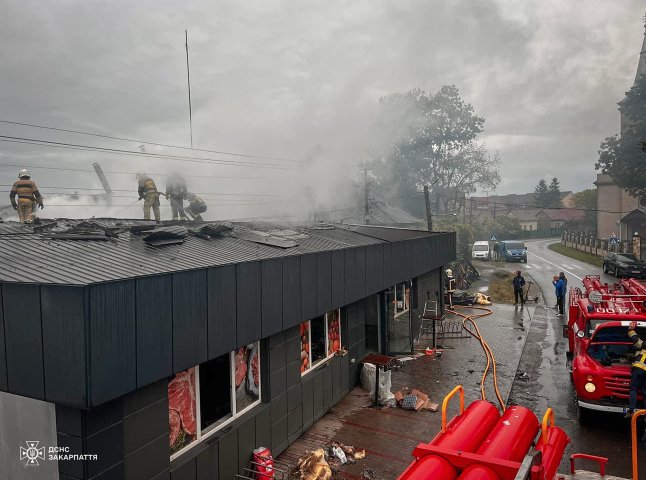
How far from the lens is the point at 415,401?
31.5 ft

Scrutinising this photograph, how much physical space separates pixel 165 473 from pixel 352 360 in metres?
5.94

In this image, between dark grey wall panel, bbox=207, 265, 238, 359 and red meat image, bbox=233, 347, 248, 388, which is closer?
dark grey wall panel, bbox=207, 265, 238, 359

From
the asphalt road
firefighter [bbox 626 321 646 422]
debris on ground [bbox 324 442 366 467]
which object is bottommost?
the asphalt road

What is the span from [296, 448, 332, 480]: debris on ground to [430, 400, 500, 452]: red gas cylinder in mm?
2679

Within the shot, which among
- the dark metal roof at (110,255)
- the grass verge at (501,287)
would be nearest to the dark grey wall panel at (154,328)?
the dark metal roof at (110,255)

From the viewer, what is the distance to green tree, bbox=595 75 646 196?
35.2m

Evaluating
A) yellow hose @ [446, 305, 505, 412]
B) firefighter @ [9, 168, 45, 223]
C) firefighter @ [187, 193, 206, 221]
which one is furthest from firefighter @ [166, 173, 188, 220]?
yellow hose @ [446, 305, 505, 412]

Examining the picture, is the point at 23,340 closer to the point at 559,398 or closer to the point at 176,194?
the point at 559,398

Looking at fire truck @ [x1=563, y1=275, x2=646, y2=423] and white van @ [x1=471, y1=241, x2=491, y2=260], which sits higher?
fire truck @ [x1=563, y1=275, x2=646, y2=423]

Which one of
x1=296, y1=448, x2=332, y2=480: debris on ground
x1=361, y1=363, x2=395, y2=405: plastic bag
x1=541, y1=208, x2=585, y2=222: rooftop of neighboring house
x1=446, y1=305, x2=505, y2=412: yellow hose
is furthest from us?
x1=541, y1=208, x2=585, y2=222: rooftop of neighboring house

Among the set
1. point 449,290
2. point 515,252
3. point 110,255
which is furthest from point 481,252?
point 110,255

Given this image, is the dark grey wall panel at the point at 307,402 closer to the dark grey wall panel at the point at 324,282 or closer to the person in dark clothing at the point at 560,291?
the dark grey wall panel at the point at 324,282

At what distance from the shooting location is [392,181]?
5388cm

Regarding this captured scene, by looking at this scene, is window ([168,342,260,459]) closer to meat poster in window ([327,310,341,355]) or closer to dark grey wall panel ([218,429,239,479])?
dark grey wall panel ([218,429,239,479])
